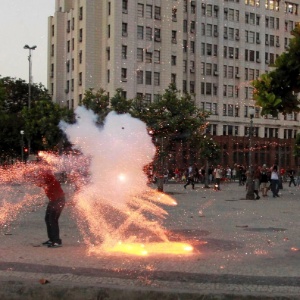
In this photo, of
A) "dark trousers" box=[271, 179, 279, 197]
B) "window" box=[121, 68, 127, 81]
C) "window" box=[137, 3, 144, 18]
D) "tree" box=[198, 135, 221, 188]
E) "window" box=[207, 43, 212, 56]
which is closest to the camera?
"dark trousers" box=[271, 179, 279, 197]

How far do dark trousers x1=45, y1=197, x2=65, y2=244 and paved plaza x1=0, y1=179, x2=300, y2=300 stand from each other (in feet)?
0.99

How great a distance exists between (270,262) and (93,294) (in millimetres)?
4210

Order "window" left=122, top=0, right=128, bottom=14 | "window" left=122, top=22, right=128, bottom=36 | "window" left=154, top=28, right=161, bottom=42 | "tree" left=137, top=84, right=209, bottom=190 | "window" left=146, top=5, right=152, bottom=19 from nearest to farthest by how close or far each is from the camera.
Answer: "tree" left=137, top=84, right=209, bottom=190
"window" left=122, top=0, right=128, bottom=14
"window" left=122, top=22, right=128, bottom=36
"window" left=146, top=5, right=152, bottom=19
"window" left=154, top=28, right=161, bottom=42

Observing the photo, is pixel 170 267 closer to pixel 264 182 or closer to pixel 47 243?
pixel 47 243

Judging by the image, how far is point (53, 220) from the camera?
11.8 meters

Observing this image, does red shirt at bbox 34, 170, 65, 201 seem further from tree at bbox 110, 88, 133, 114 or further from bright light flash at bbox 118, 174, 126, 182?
tree at bbox 110, 88, 133, 114

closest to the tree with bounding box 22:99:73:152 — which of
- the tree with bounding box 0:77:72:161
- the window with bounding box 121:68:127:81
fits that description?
the tree with bounding box 0:77:72:161

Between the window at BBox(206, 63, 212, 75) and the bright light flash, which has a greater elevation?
the window at BBox(206, 63, 212, 75)

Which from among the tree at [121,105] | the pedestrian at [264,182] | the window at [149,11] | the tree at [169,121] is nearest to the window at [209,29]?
the window at [149,11]

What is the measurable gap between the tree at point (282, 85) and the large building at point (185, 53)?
176ft

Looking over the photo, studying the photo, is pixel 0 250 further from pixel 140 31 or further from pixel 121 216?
pixel 140 31

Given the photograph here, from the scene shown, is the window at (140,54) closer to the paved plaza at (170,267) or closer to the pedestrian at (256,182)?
the pedestrian at (256,182)

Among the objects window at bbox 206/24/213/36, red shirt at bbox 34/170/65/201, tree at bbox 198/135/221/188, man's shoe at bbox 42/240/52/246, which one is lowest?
man's shoe at bbox 42/240/52/246

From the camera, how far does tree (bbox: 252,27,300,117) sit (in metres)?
15.2
